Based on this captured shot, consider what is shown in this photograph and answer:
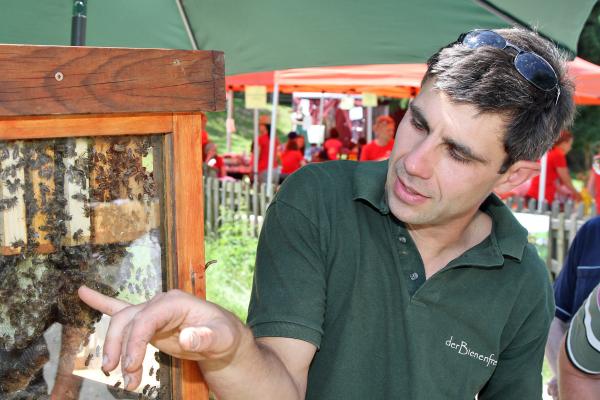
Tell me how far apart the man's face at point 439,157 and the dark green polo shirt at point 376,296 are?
0.09 meters

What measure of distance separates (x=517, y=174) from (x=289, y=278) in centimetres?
66

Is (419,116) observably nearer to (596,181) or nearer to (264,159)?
(596,181)

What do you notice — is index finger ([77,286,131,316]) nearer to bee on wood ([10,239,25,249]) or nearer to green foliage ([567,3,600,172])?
bee on wood ([10,239,25,249])

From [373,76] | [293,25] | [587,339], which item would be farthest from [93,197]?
[373,76]

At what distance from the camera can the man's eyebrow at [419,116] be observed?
165 centimetres

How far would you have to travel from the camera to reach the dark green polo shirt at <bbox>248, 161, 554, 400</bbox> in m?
1.60

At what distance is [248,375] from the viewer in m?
1.29

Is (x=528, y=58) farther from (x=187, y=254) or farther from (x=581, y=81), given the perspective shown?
(x=581, y=81)

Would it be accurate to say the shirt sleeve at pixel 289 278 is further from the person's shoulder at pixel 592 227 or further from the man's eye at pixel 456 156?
the person's shoulder at pixel 592 227

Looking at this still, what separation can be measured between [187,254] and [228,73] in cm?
255

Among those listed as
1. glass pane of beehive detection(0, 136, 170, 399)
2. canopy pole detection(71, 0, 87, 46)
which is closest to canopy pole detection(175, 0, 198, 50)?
canopy pole detection(71, 0, 87, 46)

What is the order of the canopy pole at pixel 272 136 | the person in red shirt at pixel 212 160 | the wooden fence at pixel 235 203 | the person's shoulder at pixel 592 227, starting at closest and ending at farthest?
the person's shoulder at pixel 592 227 < the wooden fence at pixel 235 203 < the canopy pole at pixel 272 136 < the person in red shirt at pixel 212 160

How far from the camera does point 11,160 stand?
1.21m

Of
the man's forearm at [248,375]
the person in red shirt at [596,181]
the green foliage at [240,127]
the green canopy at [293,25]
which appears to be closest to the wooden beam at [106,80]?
the man's forearm at [248,375]
